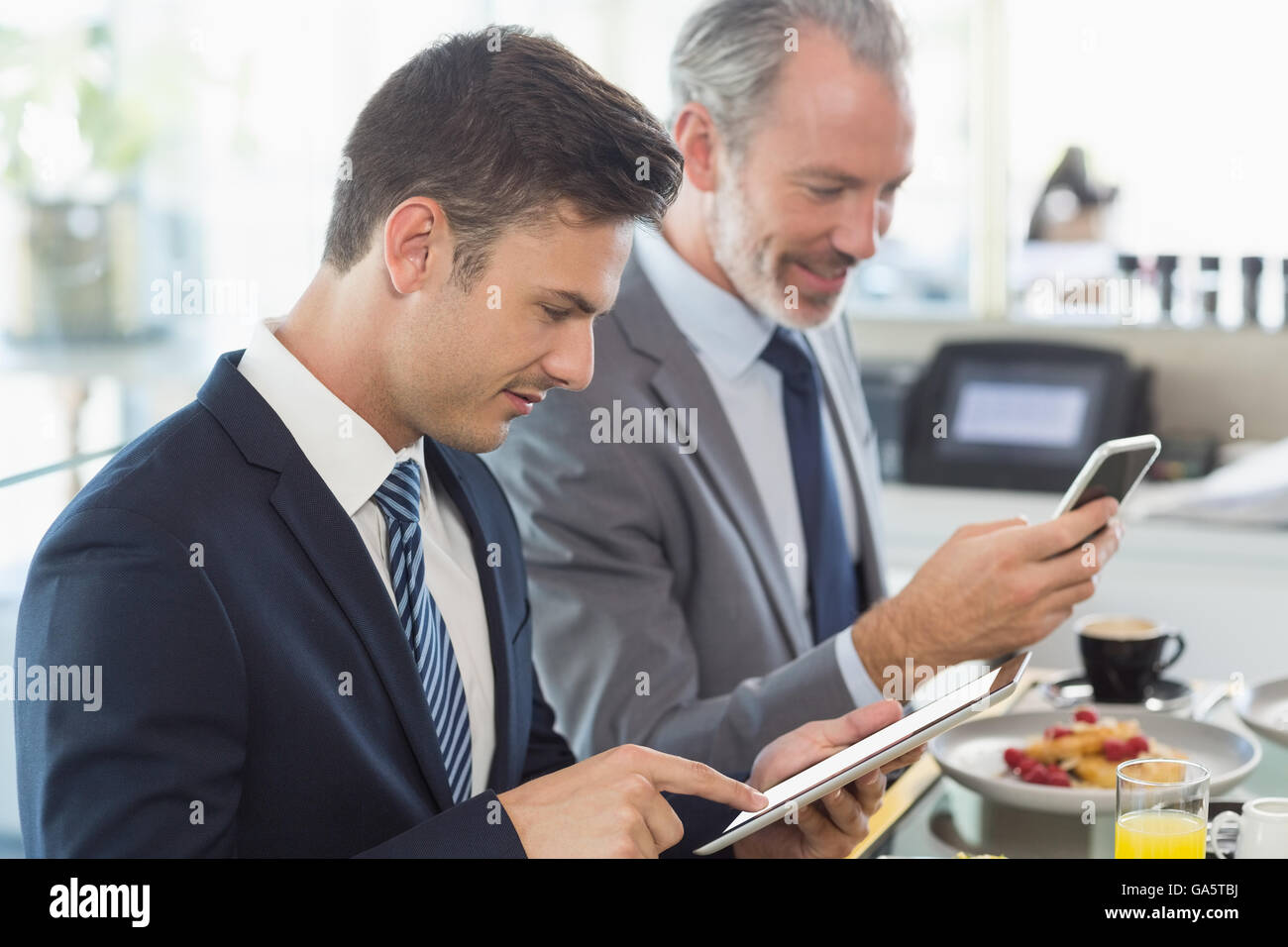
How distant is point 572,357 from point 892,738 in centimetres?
41

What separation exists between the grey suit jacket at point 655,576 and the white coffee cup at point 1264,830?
47 cm

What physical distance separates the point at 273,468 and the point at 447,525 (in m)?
0.31

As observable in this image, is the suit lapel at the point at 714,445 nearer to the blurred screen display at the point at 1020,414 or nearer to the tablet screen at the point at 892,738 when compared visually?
the tablet screen at the point at 892,738

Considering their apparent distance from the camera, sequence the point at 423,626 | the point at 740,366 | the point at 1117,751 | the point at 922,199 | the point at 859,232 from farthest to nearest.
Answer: the point at 922,199 < the point at 740,366 < the point at 859,232 < the point at 1117,751 < the point at 423,626

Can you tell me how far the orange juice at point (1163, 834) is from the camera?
43.3 inches

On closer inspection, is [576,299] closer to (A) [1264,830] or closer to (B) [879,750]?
(B) [879,750]

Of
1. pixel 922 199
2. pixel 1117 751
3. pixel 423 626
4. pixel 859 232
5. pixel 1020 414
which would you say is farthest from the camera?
pixel 922 199

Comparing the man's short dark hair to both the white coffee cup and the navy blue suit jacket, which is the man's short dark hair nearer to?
the navy blue suit jacket

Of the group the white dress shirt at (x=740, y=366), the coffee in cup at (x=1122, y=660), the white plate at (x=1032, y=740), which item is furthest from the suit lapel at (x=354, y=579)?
the coffee in cup at (x=1122, y=660)

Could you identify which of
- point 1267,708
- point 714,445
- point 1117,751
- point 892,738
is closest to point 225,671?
point 892,738

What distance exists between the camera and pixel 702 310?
1.82 meters
